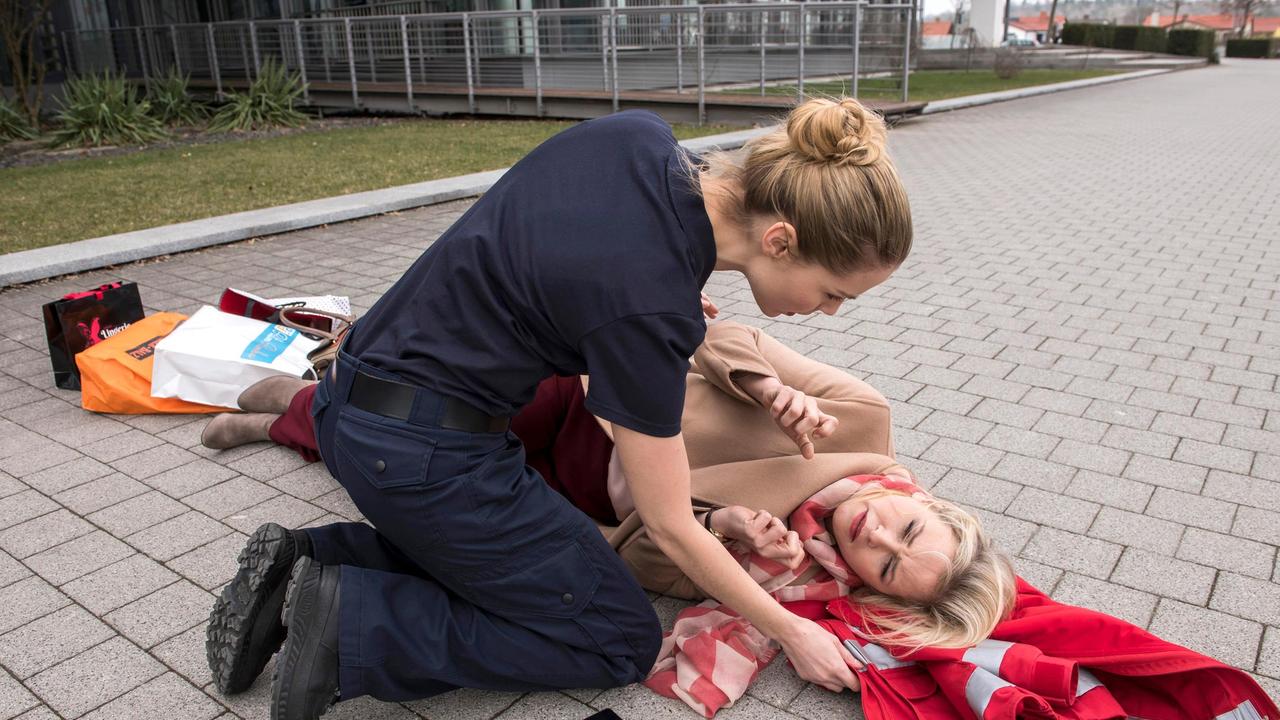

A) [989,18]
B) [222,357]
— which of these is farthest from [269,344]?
[989,18]

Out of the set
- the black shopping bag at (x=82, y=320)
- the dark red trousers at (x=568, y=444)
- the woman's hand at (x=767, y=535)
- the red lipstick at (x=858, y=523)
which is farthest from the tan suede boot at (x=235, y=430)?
the red lipstick at (x=858, y=523)

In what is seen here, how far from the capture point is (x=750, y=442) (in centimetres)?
278

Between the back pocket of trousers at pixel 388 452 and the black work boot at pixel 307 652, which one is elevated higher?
the back pocket of trousers at pixel 388 452

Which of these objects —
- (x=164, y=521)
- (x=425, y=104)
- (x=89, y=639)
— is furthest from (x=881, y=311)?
(x=425, y=104)

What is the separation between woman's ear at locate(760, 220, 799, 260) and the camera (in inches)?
72.9

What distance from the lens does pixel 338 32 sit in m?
17.8

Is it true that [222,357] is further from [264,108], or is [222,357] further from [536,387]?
[264,108]

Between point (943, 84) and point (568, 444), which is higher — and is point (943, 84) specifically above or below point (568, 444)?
below

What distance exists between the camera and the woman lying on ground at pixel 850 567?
2.17 meters

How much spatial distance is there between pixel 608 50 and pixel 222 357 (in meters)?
12.0

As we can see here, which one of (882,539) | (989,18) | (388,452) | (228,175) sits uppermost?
(989,18)

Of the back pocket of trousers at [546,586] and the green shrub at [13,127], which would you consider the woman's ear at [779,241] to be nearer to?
the back pocket of trousers at [546,586]

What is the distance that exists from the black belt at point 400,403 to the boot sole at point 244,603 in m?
0.40

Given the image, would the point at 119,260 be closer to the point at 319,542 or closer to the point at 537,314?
the point at 319,542
